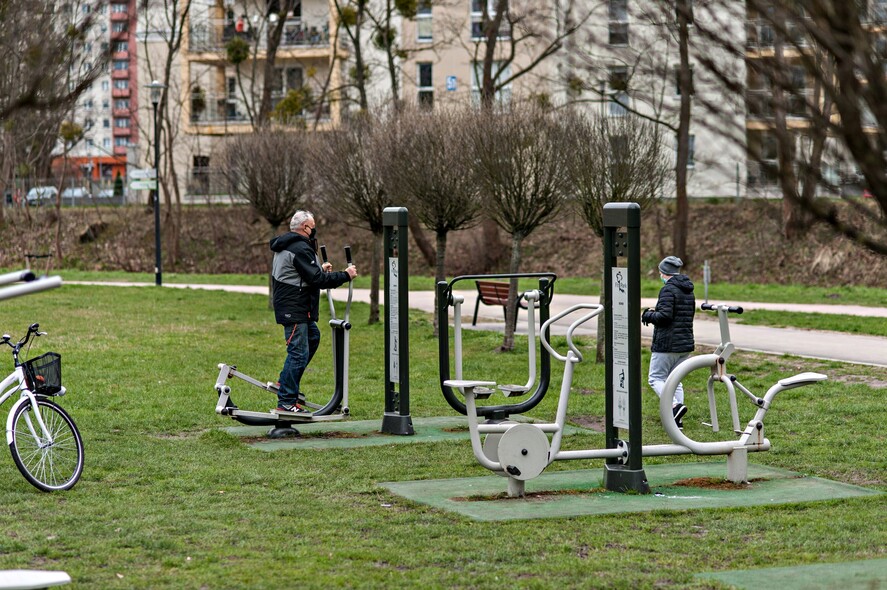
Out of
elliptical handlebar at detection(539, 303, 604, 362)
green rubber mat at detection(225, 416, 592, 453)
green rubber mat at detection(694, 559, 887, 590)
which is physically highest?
elliptical handlebar at detection(539, 303, 604, 362)

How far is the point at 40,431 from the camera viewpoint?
8875 mm

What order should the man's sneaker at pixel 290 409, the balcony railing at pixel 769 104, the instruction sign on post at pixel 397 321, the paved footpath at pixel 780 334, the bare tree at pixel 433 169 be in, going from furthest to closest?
the bare tree at pixel 433 169, the paved footpath at pixel 780 334, the instruction sign on post at pixel 397 321, the man's sneaker at pixel 290 409, the balcony railing at pixel 769 104


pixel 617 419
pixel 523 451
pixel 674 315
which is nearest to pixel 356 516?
pixel 523 451

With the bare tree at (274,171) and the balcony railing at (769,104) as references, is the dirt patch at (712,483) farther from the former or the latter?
the bare tree at (274,171)

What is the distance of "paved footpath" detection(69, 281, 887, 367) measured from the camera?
18.3 m

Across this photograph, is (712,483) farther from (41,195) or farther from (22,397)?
(41,195)

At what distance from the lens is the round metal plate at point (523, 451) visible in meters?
8.62

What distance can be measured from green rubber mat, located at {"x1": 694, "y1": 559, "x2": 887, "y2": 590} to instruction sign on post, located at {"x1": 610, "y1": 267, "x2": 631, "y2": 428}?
7.59 feet

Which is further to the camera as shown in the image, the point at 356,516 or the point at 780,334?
the point at 780,334

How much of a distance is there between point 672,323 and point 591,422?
1316 millimetres

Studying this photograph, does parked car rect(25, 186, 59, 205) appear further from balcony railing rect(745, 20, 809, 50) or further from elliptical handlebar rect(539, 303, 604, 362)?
balcony railing rect(745, 20, 809, 50)

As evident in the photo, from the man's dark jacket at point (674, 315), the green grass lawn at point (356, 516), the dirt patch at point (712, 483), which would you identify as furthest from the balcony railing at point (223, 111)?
the dirt patch at point (712, 483)

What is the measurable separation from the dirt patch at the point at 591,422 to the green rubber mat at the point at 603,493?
2409mm

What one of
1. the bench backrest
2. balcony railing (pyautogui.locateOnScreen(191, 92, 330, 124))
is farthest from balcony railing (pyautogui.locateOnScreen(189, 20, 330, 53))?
the bench backrest
